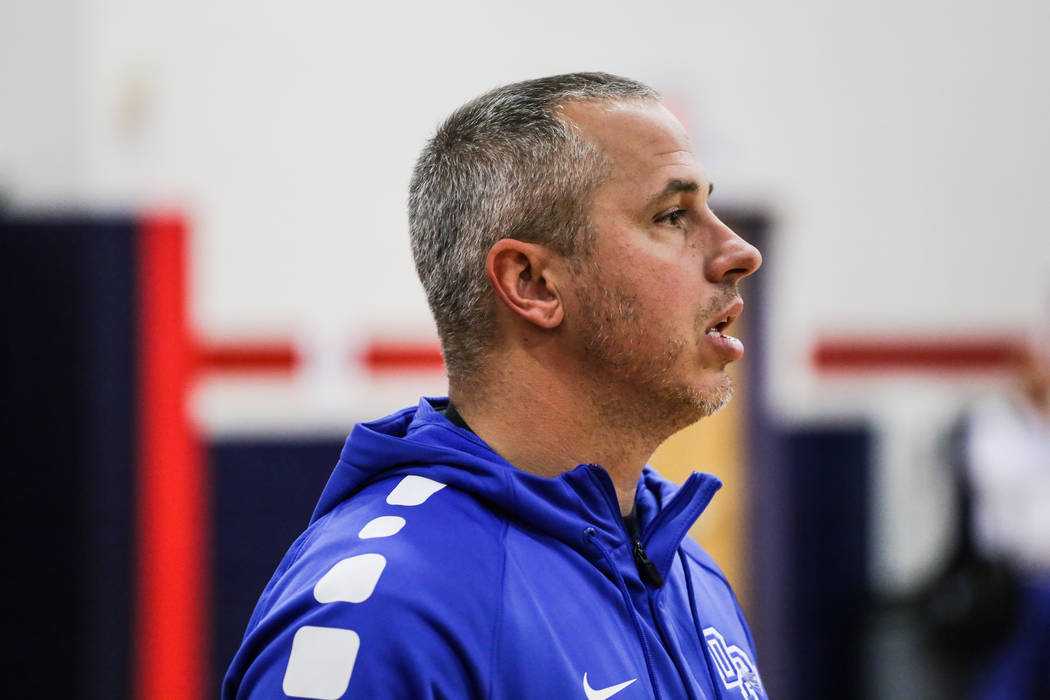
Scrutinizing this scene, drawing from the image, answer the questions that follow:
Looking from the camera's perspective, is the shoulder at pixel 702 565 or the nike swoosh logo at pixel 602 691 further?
the shoulder at pixel 702 565

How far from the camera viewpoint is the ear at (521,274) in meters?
1.50

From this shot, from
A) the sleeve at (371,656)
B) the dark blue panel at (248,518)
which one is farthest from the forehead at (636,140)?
the dark blue panel at (248,518)

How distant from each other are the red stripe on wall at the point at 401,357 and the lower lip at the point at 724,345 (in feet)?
10.5

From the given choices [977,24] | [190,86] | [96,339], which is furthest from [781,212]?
[96,339]

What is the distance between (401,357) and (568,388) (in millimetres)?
3230

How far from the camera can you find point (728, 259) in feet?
4.94

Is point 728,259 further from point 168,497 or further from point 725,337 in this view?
point 168,497

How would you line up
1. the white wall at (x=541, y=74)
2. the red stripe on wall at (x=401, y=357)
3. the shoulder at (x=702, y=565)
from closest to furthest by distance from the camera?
the shoulder at (x=702, y=565) → the white wall at (x=541, y=74) → the red stripe on wall at (x=401, y=357)

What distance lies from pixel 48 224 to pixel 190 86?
0.72 meters

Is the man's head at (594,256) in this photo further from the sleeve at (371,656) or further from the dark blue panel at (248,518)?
the dark blue panel at (248,518)

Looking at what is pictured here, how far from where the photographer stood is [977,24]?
18.5ft

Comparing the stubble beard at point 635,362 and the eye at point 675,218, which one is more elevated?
the eye at point 675,218

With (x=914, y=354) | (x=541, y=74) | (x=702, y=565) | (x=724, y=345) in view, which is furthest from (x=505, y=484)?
(x=914, y=354)

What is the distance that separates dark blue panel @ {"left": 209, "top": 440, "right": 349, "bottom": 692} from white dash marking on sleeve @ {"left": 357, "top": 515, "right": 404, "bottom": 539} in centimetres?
320
